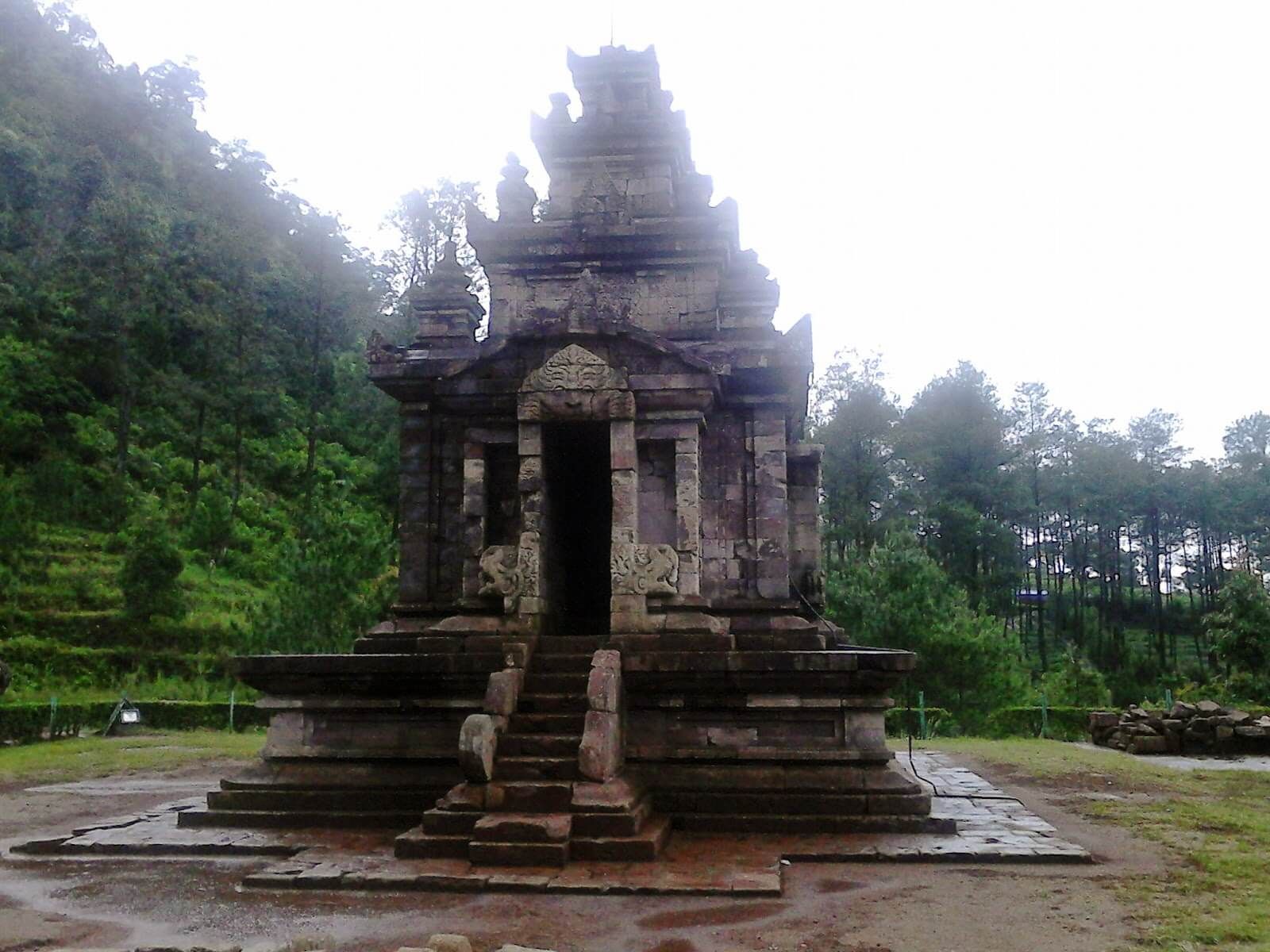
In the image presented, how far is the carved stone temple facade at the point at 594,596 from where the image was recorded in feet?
30.6

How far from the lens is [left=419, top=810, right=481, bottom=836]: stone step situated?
8281 mm

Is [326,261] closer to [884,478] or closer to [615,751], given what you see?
[884,478]

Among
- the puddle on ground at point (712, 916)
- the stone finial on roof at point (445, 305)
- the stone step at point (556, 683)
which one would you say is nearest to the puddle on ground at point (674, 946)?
the puddle on ground at point (712, 916)

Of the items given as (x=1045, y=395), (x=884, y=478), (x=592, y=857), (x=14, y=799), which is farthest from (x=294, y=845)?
Answer: (x=1045, y=395)

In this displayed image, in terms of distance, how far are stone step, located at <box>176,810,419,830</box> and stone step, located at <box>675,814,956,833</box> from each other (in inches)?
111

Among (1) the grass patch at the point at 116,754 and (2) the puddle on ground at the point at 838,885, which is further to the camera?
(1) the grass patch at the point at 116,754

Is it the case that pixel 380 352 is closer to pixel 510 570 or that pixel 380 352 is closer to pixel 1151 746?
pixel 510 570

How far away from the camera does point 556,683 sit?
9914 millimetres

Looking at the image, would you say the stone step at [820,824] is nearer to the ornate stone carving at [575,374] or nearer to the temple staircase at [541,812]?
the temple staircase at [541,812]

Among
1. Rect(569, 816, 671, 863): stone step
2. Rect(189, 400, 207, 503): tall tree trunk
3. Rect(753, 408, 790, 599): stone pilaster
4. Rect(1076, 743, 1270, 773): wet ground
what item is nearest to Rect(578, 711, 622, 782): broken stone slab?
Rect(569, 816, 671, 863): stone step

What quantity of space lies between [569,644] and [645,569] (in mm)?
1116

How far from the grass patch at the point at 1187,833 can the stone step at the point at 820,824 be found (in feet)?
6.62

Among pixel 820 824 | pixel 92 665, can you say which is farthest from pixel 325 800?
pixel 92 665

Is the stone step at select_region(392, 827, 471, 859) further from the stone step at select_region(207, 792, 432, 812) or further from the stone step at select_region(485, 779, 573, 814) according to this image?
the stone step at select_region(207, 792, 432, 812)
